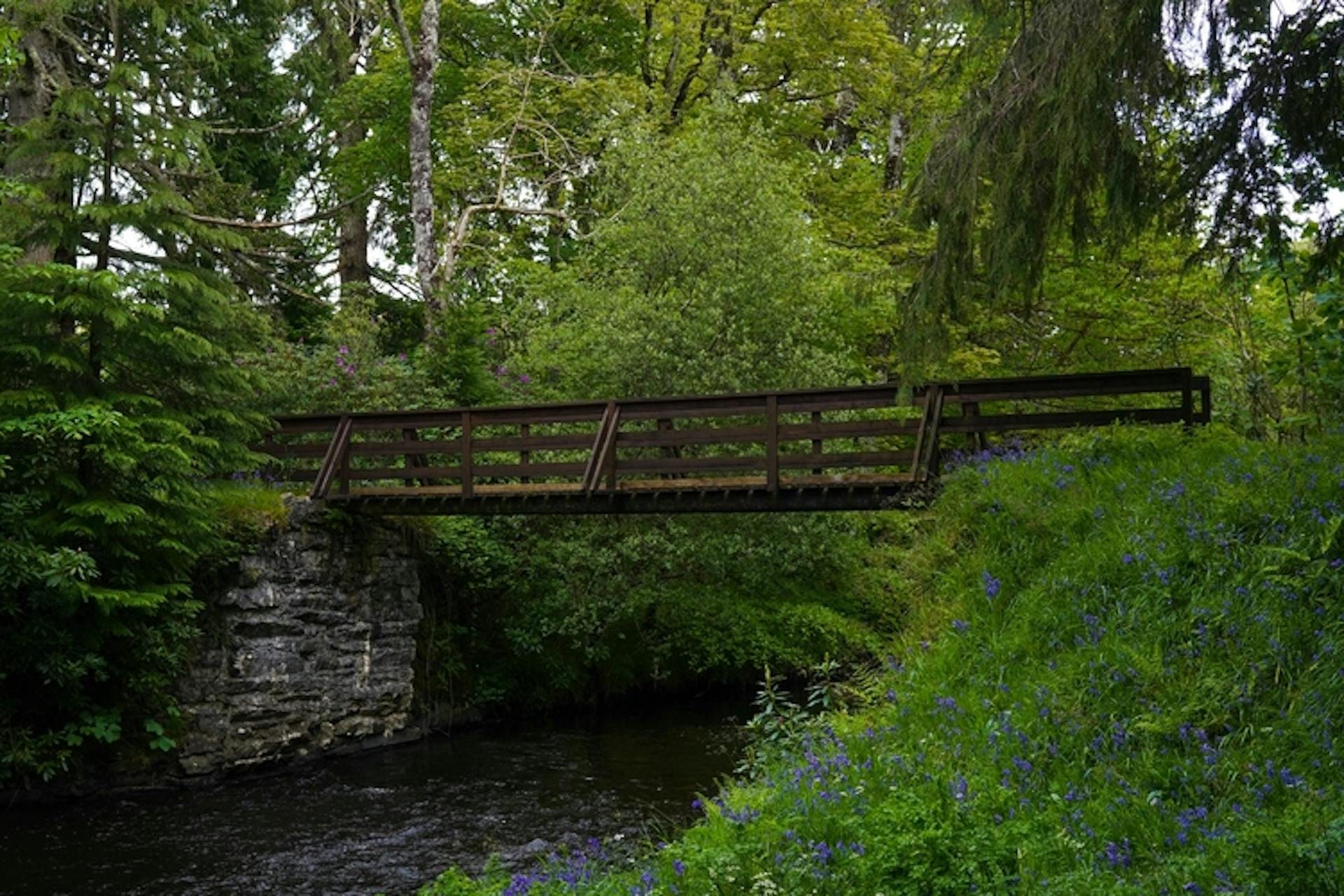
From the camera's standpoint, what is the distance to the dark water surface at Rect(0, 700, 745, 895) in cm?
984

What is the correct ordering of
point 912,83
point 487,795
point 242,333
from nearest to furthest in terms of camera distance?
point 487,795
point 242,333
point 912,83

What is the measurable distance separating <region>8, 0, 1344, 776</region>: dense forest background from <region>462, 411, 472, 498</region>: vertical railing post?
1.75 m

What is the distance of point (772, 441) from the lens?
13.3 metres

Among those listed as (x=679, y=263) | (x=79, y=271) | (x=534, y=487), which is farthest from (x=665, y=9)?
(x=79, y=271)

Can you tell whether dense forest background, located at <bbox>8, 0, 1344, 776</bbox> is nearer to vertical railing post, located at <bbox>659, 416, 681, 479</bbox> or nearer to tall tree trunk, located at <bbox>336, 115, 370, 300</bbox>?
tall tree trunk, located at <bbox>336, 115, 370, 300</bbox>

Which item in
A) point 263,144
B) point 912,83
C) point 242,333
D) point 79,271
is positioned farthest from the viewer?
point 263,144

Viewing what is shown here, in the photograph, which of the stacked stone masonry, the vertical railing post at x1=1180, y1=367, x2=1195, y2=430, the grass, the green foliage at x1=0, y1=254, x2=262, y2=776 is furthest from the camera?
the stacked stone masonry

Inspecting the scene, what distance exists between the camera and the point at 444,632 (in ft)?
54.9

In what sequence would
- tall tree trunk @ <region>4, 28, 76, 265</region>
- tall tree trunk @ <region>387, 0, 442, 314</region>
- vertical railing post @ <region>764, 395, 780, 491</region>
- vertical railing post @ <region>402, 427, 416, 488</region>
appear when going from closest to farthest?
vertical railing post @ <region>764, 395, 780, 491</region> → vertical railing post @ <region>402, 427, 416, 488</region> → tall tree trunk @ <region>4, 28, 76, 265</region> → tall tree trunk @ <region>387, 0, 442, 314</region>

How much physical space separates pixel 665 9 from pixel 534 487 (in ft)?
40.6

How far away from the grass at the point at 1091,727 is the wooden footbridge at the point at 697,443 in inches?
104

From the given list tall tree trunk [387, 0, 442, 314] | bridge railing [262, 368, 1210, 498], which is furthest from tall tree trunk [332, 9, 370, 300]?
bridge railing [262, 368, 1210, 498]

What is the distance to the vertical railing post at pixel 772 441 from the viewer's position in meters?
13.0

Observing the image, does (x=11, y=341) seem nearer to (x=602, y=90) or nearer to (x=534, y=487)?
(x=534, y=487)
